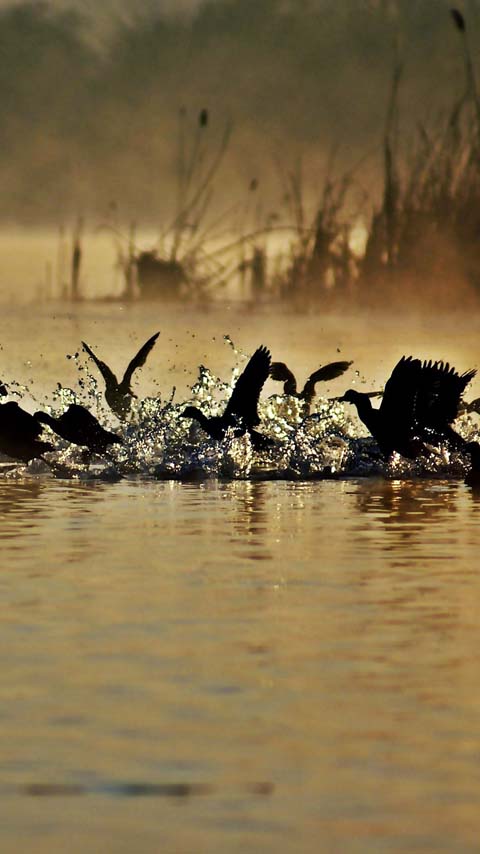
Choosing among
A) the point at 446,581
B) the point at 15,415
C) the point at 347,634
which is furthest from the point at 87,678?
the point at 15,415

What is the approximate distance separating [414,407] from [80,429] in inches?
210

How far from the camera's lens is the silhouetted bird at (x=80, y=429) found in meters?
30.9

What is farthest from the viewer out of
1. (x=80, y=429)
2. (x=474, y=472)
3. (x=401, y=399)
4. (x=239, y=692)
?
(x=80, y=429)

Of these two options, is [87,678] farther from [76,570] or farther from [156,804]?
[76,570]

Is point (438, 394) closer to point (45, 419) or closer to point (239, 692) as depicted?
point (45, 419)

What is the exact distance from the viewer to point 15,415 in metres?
30.8

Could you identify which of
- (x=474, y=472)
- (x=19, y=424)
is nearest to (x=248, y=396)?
(x=19, y=424)

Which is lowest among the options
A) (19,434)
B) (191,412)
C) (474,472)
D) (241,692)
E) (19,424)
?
(241,692)

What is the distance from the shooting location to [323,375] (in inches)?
1406

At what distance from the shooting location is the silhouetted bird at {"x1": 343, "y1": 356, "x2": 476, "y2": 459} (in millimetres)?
30047

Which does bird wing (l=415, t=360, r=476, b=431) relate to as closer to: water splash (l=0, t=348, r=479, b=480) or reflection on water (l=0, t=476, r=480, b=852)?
water splash (l=0, t=348, r=479, b=480)

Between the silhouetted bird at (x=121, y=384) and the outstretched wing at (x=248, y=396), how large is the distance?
Result: 8.40 feet

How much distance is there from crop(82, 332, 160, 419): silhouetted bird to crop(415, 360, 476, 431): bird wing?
18.7 ft

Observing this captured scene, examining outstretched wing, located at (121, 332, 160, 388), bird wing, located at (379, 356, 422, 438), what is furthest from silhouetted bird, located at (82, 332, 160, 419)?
bird wing, located at (379, 356, 422, 438)
